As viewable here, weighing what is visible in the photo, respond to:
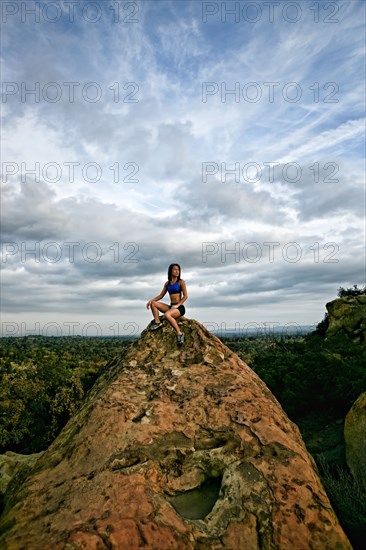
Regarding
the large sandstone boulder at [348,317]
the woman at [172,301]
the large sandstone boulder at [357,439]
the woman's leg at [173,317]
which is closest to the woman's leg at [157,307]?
the woman at [172,301]

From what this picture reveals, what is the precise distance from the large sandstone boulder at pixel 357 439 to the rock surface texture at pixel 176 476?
7.55ft

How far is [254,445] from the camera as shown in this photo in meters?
5.83

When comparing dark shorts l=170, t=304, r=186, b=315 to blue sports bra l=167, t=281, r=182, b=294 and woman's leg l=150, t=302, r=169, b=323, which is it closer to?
woman's leg l=150, t=302, r=169, b=323

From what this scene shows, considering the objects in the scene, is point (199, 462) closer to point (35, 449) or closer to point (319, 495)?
point (319, 495)

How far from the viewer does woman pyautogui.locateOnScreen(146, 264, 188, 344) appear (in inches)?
341

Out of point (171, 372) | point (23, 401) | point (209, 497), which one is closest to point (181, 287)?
point (171, 372)

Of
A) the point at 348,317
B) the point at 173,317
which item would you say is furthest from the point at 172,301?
the point at 348,317

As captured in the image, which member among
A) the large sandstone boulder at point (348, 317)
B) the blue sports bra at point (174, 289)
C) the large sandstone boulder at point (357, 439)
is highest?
the blue sports bra at point (174, 289)

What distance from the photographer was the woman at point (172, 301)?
28.4 ft

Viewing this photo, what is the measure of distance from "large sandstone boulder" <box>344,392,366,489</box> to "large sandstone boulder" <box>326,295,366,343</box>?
1803 centimetres

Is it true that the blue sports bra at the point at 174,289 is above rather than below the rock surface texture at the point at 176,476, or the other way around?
above

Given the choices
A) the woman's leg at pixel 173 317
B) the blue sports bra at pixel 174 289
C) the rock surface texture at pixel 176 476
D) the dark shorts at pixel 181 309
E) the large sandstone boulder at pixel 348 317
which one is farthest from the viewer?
the large sandstone boulder at pixel 348 317

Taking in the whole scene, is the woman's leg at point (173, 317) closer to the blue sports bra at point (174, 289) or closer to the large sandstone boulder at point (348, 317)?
the blue sports bra at point (174, 289)

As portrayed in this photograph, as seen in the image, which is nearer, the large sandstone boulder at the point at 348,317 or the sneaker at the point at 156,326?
the sneaker at the point at 156,326
